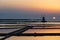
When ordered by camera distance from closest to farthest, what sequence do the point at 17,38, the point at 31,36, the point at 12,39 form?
1. the point at 12,39
2. the point at 17,38
3. the point at 31,36

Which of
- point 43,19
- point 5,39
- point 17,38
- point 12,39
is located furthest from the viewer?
point 43,19

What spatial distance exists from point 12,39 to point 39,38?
3.66 feet

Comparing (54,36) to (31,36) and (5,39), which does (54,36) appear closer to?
(31,36)

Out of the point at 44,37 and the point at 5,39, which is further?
the point at 44,37

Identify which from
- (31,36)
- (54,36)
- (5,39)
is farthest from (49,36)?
(5,39)

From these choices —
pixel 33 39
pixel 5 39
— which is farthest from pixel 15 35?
pixel 5 39

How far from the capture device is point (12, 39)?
6.83 meters

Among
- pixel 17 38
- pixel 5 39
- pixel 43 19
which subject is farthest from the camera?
pixel 43 19

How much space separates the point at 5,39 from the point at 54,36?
7.74 feet

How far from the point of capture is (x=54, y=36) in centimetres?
768

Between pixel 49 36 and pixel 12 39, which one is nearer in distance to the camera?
pixel 12 39

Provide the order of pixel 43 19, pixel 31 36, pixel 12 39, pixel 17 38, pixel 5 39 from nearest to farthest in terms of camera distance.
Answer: pixel 5 39
pixel 12 39
pixel 17 38
pixel 31 36
pixel 43 19

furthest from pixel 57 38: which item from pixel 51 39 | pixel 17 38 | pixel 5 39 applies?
pixel 5 39

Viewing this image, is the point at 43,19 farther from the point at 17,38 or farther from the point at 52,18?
the point at 17,38
